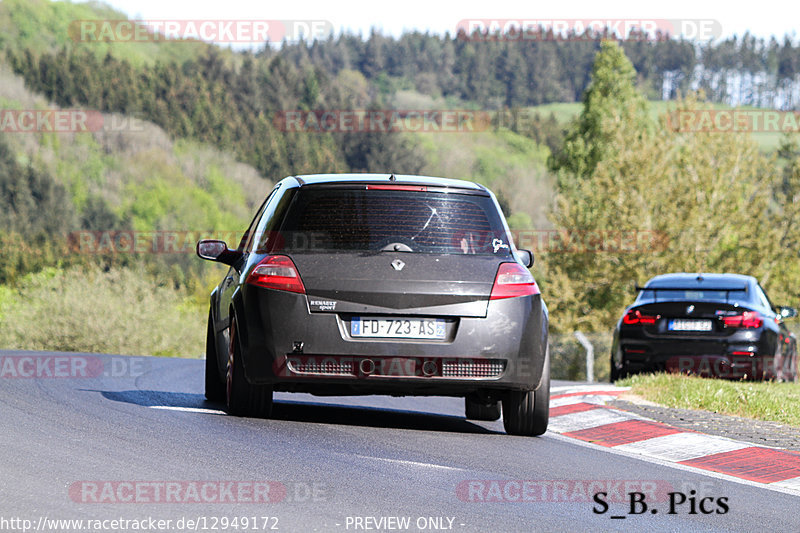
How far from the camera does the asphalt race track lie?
227 inches

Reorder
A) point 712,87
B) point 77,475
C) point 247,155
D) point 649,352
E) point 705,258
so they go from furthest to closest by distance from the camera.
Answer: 1. point 712,87
2. point 247,155
3. point 705,258
4. point 649,352
5. point 77,475

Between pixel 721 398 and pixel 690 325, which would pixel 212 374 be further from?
pixel 690 325

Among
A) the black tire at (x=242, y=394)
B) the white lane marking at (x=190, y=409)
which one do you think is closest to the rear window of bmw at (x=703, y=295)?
the white lane marking at (x=190, y=409)

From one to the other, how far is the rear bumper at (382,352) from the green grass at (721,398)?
3356 mm

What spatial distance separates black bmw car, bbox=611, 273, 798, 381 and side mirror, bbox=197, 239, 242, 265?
7.63 m

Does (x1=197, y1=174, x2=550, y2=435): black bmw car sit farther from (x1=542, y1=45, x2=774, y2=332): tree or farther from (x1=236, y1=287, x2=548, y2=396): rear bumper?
(x1=542, y1=45, x2=774, y2=332): tree

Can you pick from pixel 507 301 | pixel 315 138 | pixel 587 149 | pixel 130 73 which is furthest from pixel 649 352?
pixel 130 73

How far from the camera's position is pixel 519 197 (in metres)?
141

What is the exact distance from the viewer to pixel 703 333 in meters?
16.0

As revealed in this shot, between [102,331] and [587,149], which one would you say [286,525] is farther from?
[587,149]

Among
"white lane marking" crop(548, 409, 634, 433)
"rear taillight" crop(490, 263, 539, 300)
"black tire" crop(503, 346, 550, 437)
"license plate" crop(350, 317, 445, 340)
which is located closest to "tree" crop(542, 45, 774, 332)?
"white lane marking" crop(548, 409, 634, 433)

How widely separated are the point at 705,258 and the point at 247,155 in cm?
9515

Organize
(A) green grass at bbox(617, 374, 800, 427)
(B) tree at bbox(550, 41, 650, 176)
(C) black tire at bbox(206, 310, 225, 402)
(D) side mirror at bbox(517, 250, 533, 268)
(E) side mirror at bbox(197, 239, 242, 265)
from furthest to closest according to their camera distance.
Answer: (B) tree at bbox(550, 41, 650, 176)
(A) green grass at bbox(617, 374, 800, 427)
(C) black tire at bbox(206, 310, 225, 402)
(E) side mirror at bbox(197, 239, 242, 265)
(D) side mirror at bbox(517, 250, 533, 268)

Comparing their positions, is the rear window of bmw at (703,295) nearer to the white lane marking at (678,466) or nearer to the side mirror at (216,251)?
the white lane marking at (678,466)
